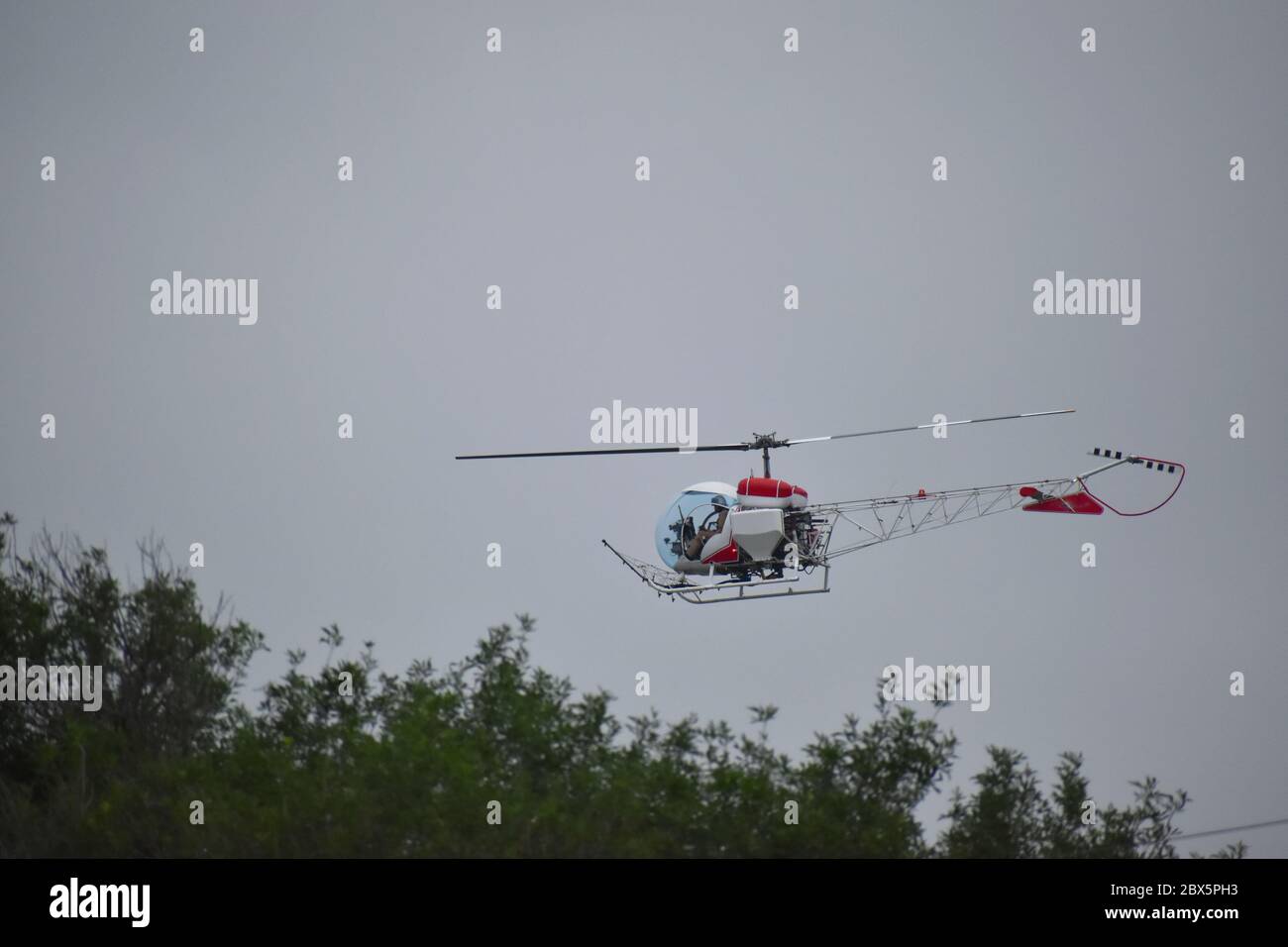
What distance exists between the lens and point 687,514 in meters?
37.9

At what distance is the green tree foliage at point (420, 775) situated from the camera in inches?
1443

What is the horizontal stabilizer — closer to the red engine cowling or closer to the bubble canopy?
the red engine cowling

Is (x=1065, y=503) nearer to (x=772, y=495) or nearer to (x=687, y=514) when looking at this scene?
(x=772, y=495)

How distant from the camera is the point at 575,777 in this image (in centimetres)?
3966

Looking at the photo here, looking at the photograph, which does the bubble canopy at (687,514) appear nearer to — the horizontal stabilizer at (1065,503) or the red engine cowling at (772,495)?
the red engine cowling at (772,495)

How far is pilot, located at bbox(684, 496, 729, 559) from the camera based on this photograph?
3725 centimetres

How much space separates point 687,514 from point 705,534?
2.24ft

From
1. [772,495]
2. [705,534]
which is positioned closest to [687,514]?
[705,534]

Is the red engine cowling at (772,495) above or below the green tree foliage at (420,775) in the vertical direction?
above

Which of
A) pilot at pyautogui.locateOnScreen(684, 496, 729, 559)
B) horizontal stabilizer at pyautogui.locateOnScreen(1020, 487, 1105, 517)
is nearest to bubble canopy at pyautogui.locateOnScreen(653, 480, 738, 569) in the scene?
pilot at pyautogui.locateOnScreen(684, 496, 729, 559)

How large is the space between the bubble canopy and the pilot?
2cm

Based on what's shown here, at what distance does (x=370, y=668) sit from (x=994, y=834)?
13.4 meters

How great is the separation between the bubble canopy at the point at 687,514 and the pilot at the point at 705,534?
0.06ft

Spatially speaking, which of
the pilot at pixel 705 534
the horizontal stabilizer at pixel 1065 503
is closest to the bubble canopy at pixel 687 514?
the pilot at pixel 705 534
